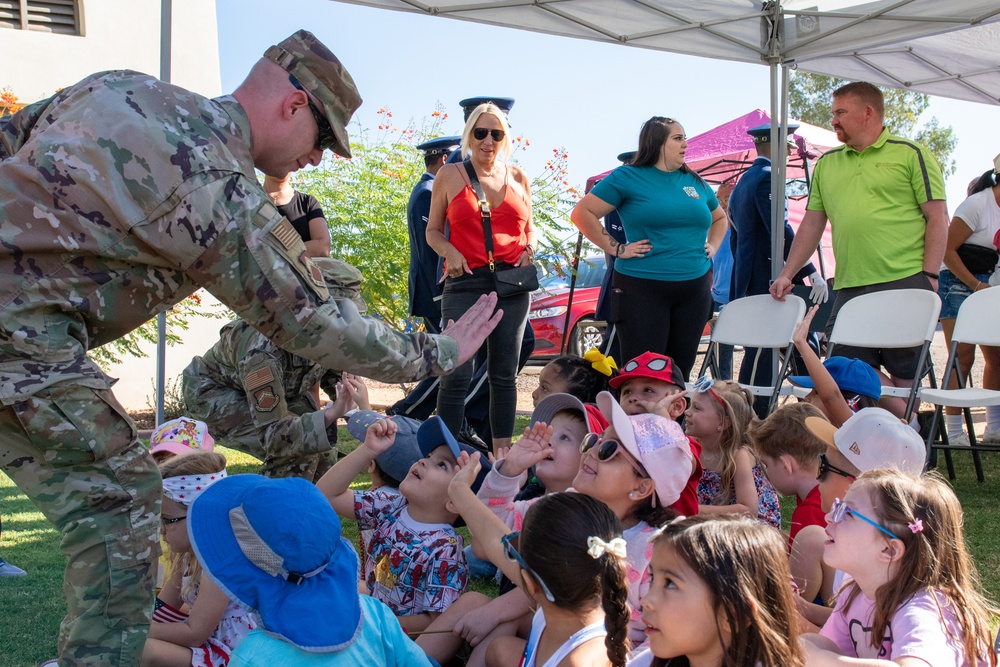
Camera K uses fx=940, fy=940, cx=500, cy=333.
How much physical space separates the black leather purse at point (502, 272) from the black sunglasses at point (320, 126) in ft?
8.78

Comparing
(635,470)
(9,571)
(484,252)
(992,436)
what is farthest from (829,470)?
(992,436)

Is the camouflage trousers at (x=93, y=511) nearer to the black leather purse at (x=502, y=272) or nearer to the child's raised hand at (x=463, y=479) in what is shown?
the child's raised hand at (x=463, y=479)

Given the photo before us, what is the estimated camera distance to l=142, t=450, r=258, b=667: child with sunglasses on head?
8.64 feet

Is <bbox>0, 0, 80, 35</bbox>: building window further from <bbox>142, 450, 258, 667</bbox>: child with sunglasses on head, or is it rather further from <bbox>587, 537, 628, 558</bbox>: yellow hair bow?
<bbox>587, 537, 628, 558</bbox>: yellow hair bow

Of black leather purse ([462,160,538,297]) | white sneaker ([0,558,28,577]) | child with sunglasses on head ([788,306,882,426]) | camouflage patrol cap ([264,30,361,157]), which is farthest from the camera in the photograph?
black leather purse ([462,160,538,297])

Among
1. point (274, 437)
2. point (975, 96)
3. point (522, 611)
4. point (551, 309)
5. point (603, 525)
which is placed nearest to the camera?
point (603, 525)

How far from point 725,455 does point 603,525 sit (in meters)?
1.77

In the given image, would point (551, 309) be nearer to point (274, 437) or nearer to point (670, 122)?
point (670, 122)

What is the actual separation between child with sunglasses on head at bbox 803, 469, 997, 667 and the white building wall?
9064 mm

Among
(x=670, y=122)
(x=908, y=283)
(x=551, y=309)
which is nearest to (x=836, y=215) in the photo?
(x=908, y=283)

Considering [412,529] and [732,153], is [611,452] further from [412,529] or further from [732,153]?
[732,153]

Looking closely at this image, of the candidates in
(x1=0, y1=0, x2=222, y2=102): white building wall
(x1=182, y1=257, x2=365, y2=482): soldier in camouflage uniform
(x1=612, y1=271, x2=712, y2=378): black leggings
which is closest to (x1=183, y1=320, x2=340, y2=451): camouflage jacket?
(x1=182, y1=257, x2=365, y2=482): soldier in camouflage uniform

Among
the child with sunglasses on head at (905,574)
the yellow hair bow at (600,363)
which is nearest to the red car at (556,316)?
the yellow hair bow at (600,363)

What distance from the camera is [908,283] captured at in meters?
5.00
